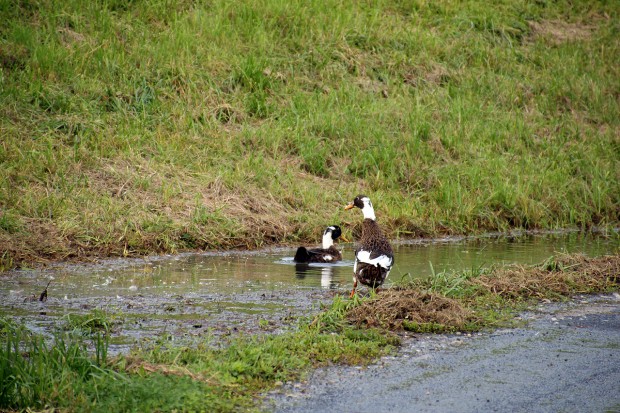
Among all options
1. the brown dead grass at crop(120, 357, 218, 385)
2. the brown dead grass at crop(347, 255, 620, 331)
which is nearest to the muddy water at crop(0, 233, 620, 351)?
the brown dead grass at crop(347, 255, 620, 331)

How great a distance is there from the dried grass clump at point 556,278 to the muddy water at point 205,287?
2.10 feet

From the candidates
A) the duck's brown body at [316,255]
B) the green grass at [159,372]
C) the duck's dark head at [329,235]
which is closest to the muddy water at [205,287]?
the duck's brown body at [316,255]

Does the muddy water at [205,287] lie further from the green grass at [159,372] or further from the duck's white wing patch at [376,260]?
the green grass at [159,372]

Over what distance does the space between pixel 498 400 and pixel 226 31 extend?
15524 mm

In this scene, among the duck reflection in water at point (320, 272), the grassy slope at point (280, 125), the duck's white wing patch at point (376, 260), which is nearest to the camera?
the duck's white wing patch at point (376, 260)

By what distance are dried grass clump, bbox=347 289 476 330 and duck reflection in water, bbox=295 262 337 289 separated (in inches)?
99.5

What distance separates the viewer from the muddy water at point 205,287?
8.36 metres

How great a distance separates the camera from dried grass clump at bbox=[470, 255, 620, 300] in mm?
10234

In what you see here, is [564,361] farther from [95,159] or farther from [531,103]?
[531,103]

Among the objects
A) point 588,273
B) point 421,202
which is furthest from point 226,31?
point 588,273

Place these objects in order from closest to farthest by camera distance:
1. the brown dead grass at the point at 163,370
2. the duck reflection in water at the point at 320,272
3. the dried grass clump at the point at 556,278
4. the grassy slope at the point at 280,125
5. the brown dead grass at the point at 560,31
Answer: the brown dead grass at the point at 163,370 → the dried grass clump at the point at 556,278 → the duck reflection in water at the point at 320,272 → the grassy slope at the point at 280,125 → the brown dead grass at the point at 560,31

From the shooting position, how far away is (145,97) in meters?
17.4

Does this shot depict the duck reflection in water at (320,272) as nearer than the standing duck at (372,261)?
No

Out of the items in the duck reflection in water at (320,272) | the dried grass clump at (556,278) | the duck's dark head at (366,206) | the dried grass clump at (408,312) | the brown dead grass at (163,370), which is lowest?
the duck reflection in water at (320,272)
